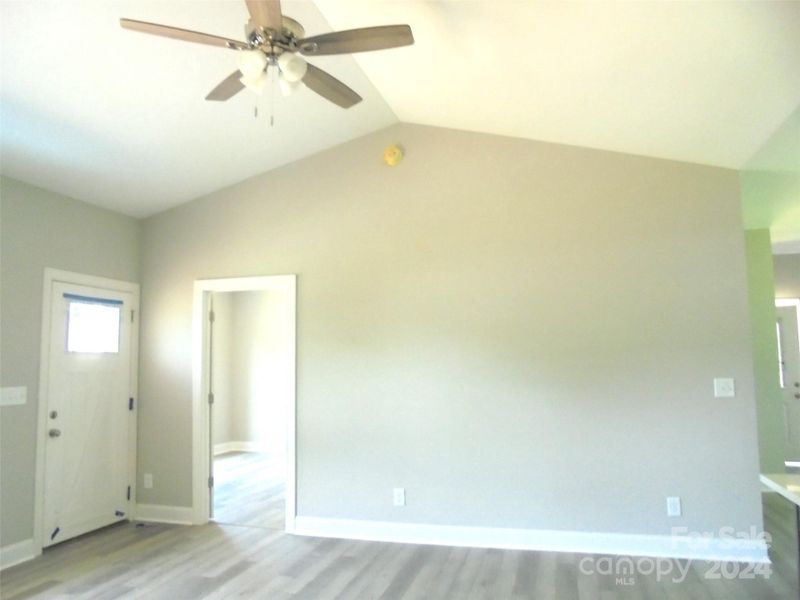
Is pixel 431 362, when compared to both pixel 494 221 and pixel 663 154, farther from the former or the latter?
pixel 663 154

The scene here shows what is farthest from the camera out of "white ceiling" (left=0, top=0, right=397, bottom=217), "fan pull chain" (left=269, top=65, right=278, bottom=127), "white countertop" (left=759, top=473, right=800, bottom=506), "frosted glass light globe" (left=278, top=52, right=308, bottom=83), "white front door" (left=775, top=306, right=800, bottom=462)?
"white front door" (left=775, top=306, right=800, bottom=462)

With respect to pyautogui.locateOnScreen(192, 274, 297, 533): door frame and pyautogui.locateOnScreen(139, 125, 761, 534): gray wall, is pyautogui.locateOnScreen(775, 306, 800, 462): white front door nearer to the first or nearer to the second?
pyautogui.locateOnScreen(139, 125, 761, 534): gray wall

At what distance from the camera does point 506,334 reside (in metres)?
3.89

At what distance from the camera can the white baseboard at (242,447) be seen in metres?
7.57

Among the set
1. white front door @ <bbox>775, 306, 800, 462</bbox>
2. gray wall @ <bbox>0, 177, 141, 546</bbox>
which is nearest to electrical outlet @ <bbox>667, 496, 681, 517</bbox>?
white front door @ <bbox>775, 306, 800, 462</bbox>

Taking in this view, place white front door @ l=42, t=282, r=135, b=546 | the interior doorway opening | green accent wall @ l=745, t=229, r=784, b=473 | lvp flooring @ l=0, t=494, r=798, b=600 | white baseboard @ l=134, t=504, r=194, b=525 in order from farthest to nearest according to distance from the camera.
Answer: the interior doorway opening
green accent wall @ l=745, t=229, r=784, b=473
white baseboard @ l=134, t=504, r=194, b=525
white front door @ l=42, t=282, r=135, b=546
lvp flooring @ l=0, t=494, r=798, b=600

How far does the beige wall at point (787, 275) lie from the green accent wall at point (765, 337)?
49.8 inches

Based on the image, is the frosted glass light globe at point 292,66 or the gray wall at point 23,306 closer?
the frosted glass light globe at point 292,66

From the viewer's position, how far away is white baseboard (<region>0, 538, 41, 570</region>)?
11.5 ft

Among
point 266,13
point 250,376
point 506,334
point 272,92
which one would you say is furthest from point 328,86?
point 250,376

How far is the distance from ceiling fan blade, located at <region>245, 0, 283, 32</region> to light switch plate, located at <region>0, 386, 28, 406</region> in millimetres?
3272

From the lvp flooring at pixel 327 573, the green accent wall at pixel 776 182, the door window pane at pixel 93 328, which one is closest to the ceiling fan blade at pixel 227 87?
the door window pane at pixel 93 328

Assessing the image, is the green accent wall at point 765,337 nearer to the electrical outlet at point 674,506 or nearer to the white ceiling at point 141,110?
the electrical outlet at point 674,506

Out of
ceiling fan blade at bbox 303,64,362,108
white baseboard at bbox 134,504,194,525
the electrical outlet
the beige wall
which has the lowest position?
white baseboard at bbox 134,504,194,525
